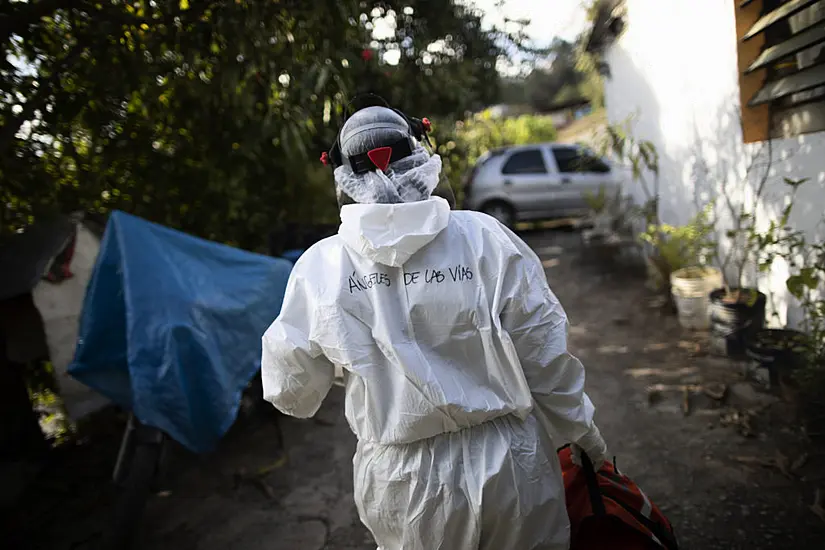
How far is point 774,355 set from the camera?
11.2ft

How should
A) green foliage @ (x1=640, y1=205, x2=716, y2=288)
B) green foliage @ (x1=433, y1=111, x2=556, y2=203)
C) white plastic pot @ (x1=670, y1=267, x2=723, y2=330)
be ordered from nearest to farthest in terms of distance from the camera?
green foliage @ (x1=640, y1=205, x2=716, y2=288) → white plastic pot @ (x1=670, y1=267, x2=723, y2=330) → green foliage @ (x1=433, y1=111, x2=556, y2=203)

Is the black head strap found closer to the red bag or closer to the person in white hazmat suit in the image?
the person in white hazmat suit

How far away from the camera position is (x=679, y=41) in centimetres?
495

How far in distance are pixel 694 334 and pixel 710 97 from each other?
1908mm

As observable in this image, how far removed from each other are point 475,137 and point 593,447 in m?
10.6

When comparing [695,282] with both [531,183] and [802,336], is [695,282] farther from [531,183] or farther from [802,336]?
[531,183]

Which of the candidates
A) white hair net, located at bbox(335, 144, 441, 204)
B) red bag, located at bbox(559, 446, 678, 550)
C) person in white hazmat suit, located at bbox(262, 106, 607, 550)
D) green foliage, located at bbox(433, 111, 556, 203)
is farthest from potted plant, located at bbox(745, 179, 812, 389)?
white hair net, located at bbox(335, 144, 441, 204)

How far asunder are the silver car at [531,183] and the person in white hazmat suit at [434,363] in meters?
7.92

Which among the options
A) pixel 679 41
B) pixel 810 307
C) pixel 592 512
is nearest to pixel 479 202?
pixel 679 41

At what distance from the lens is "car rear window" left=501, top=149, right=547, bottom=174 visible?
9.36 metres

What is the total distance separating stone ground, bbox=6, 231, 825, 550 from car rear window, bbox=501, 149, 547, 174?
5503 mm

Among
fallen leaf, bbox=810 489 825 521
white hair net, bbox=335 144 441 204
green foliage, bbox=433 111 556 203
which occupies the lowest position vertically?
fallen leaf, bbox=810 489 825 521

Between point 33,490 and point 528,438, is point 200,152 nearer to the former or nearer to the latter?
point 33,490

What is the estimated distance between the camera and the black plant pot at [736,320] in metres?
3.88
